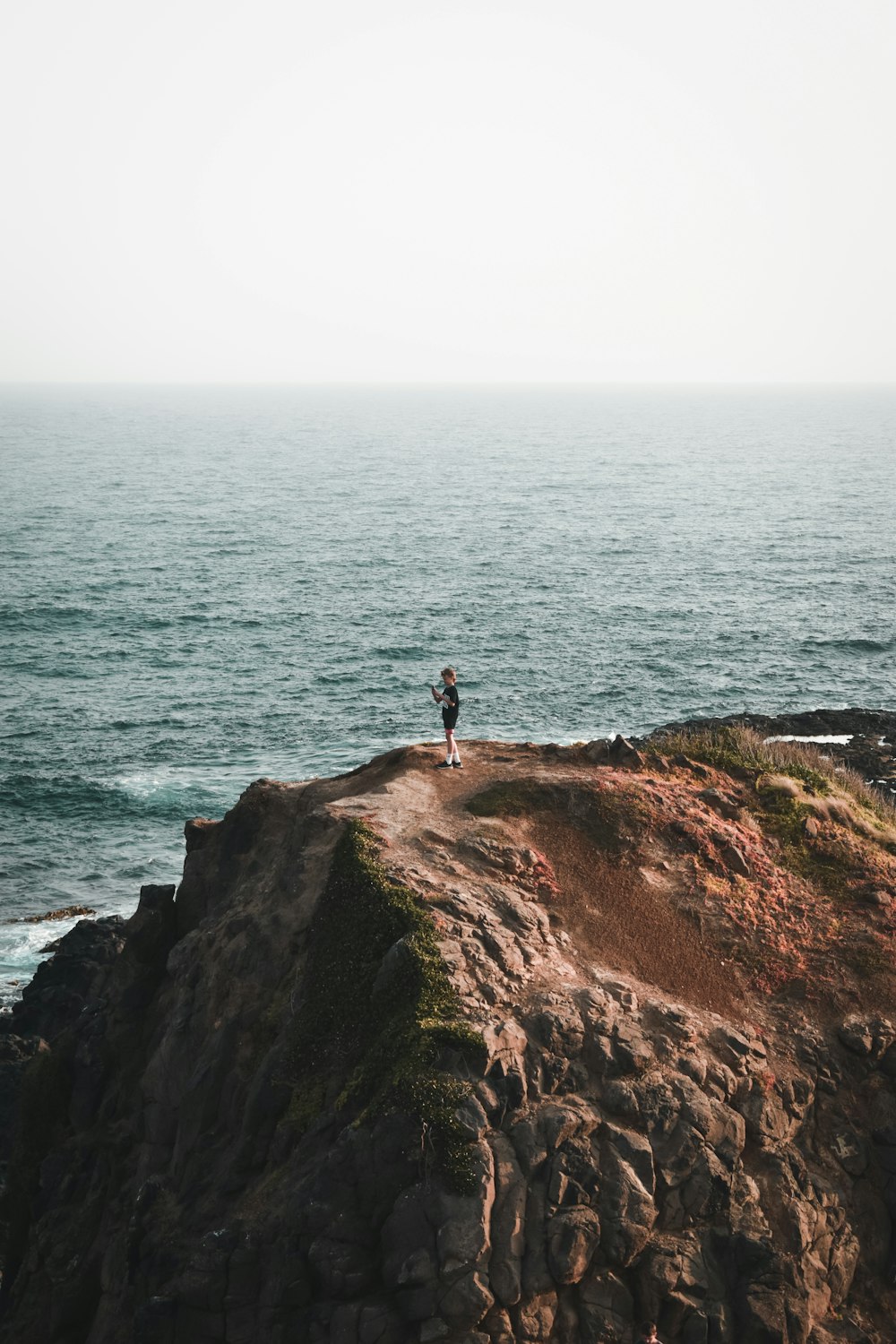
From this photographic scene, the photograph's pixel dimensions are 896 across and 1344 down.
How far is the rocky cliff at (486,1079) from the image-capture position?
773 inches

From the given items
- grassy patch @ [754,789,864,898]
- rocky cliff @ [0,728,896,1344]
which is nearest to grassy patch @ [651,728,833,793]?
rocky cliff @ [0,728,896,1344]

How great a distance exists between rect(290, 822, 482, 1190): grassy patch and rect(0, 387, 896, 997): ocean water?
25.7 meters

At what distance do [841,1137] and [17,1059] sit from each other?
30100 mm

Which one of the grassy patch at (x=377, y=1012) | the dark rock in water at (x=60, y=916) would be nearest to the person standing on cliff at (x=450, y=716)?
the grassy patch at (x=377, y=1012)

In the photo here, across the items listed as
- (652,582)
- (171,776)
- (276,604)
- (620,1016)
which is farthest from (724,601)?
(620,1016)

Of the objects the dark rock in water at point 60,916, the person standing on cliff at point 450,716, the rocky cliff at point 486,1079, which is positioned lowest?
the dark rock in water at point 60,916

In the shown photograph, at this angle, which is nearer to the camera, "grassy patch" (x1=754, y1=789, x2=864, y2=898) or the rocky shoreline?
"grassy patch" (x1=754, y1=789, x2=864, y2=898)

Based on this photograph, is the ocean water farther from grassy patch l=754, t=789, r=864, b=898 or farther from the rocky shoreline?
grassy patch l=754, t=789, r=864, b=898

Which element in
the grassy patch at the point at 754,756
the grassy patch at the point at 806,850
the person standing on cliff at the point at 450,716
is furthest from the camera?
the grassy patch at the point at 754,756

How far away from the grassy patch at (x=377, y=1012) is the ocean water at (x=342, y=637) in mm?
25693

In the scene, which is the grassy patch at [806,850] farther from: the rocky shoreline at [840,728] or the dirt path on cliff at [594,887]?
the rocky shoreline at [840,728]

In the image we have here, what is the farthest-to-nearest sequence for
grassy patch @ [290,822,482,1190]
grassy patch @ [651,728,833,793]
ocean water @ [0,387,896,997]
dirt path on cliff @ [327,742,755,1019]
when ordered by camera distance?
ocean water @ [0,387,896,997] < grassy patch @ [651,728,833,793] < dirt path on cliff @ [327,742,755,1019] < grassy patch @ [290,822,482,1190]

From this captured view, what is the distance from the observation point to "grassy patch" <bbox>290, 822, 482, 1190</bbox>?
67.6 feet

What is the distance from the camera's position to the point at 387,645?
3285 inches
